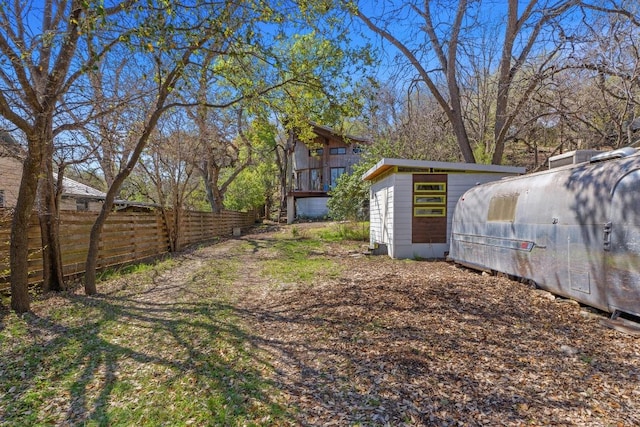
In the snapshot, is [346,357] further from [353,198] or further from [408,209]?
[353,198]

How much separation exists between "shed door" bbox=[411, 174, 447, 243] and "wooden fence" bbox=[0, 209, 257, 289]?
309 inches

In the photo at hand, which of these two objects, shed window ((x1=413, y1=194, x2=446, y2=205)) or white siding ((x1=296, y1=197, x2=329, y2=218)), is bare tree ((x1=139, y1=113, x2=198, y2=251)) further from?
white siding ((x1=296, y1=197, x2=329, y2=218))

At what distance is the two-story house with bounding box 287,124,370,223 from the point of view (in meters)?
26.5

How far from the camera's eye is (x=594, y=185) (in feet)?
14.8

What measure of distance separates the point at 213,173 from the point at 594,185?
19.2m

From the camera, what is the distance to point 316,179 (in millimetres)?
28562

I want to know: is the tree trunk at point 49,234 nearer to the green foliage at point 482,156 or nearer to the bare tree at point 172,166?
the bare tree at point 172,166

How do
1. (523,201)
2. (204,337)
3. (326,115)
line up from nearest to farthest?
(204,337)
(523,201)
(326,115)

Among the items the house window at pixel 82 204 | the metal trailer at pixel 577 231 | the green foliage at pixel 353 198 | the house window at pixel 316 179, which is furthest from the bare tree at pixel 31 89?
the house window at pixel 316 179

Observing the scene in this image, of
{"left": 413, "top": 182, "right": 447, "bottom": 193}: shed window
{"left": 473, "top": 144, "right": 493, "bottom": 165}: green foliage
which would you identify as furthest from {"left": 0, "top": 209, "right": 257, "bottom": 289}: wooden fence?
{"left": 473, "top": 144, "right": 493, "bottom": 165}: green foliage

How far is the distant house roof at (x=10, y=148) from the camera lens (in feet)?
18.5

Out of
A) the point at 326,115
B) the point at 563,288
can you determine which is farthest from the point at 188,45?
the point at 563,288

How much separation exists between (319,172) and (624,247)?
25.0 m

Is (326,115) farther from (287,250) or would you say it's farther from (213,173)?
(213,173)
